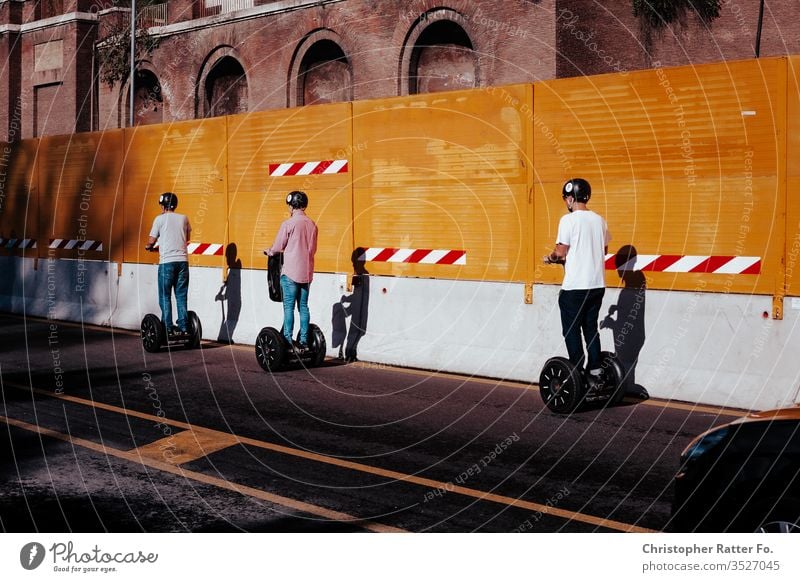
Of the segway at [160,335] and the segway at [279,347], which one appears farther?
the segway at [160,335]

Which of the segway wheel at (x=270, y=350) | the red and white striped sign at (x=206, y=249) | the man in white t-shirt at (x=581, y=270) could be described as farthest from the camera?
the red and white striped sign at (x=206, y=249)

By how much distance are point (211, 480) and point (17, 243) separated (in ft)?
50.6

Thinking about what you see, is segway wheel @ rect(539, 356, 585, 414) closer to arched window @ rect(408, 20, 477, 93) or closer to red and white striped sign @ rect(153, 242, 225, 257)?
red and white striped sign @ rect(153, 242, 225, 257)

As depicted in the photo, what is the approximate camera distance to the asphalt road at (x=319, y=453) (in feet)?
22.3

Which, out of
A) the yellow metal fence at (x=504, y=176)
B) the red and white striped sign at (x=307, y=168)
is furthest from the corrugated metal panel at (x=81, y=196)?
the red and white striped sign at (x=307, y=168)

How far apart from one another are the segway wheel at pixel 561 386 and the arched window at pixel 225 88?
94.7 ft

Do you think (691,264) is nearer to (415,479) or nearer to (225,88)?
(415,479)

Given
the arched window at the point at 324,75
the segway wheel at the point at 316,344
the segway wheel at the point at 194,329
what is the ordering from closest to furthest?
the segway wheel at the point at 316,344 < the segway wheel at the point at 194,329 < the arched window at the point at 324,75

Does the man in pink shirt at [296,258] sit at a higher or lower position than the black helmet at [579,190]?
lower

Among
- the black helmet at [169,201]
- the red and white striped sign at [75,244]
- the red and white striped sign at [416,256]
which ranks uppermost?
the black helmet at [169,201]

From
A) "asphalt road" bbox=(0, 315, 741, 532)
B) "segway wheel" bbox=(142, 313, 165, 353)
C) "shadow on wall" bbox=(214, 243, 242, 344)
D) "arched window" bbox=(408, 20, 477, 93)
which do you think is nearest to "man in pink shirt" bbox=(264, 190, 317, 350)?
"asphalt road" bbox=(0, 315, 741, 532)

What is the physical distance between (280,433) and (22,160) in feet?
48.0

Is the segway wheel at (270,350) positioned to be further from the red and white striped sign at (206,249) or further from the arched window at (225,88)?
the arched window at (225,88)

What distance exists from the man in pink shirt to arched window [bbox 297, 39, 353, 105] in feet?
68.8
